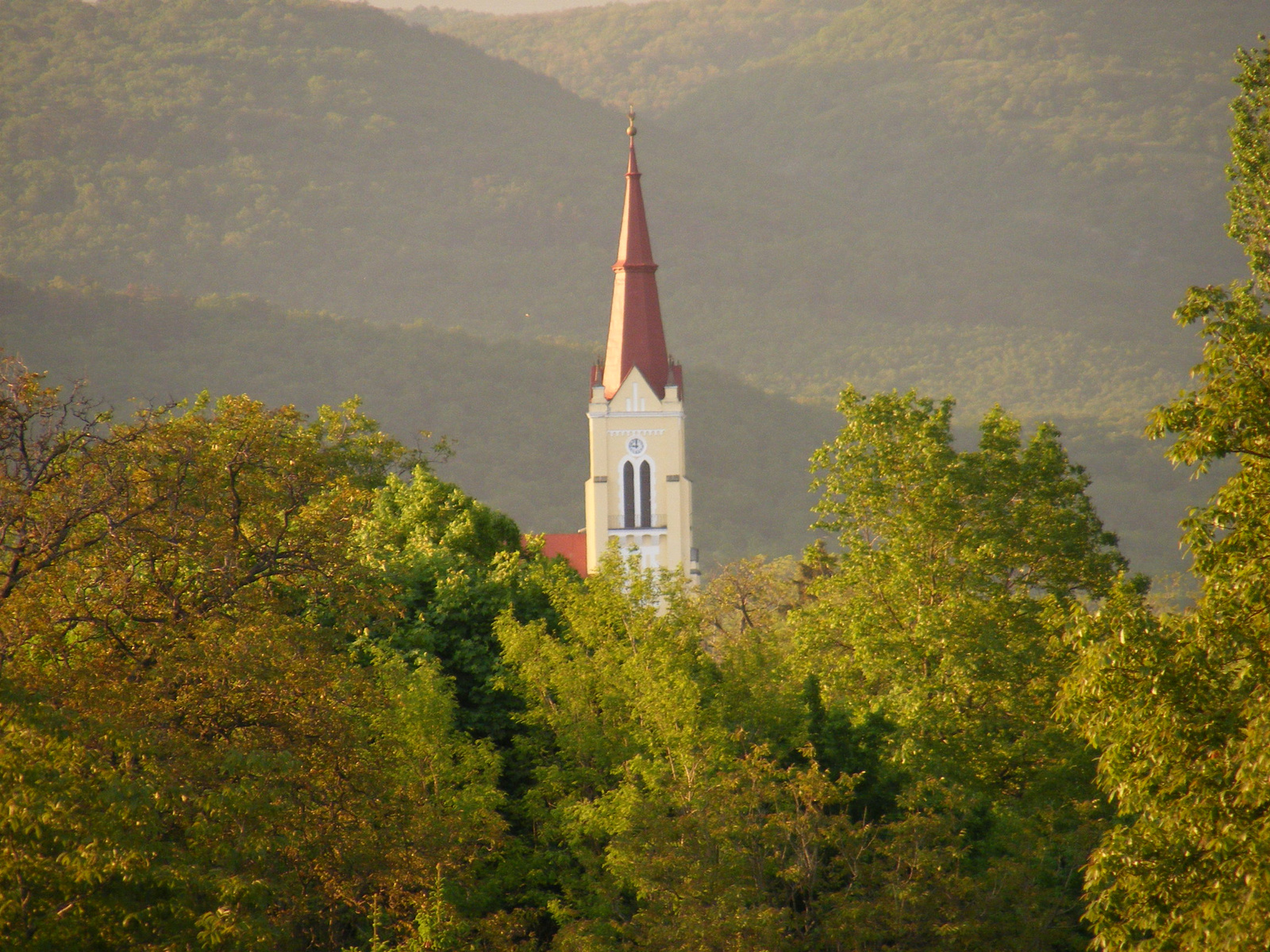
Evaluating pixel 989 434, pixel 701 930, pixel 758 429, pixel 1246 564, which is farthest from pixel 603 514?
pixel 758 429

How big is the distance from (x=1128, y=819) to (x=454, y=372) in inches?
4219

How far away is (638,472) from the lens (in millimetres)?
67562

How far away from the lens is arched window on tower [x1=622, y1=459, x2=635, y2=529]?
67.4 metres

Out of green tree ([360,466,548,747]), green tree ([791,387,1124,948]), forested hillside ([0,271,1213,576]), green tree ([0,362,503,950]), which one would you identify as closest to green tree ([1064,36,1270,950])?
green tree ([0,362,503,950])

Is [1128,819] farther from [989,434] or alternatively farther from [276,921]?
[276,921]

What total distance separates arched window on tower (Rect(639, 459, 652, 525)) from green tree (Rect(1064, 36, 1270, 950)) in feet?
178

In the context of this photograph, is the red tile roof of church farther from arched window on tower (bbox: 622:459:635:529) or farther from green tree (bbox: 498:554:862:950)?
green tree (bbox: 498:554:862:950)

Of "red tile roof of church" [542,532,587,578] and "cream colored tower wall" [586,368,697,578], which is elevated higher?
"cream colored tower wall" [586,368,697,578]

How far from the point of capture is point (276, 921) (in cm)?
1515

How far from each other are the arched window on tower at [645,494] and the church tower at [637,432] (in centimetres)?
4

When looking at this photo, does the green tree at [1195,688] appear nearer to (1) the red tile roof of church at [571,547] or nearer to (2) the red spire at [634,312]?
(1) the red tile roof of church at [571,547]

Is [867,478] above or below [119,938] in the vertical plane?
above

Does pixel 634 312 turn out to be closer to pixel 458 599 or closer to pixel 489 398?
pixel 458 599

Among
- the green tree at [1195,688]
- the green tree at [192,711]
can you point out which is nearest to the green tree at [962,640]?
the green tree at [192,711]
